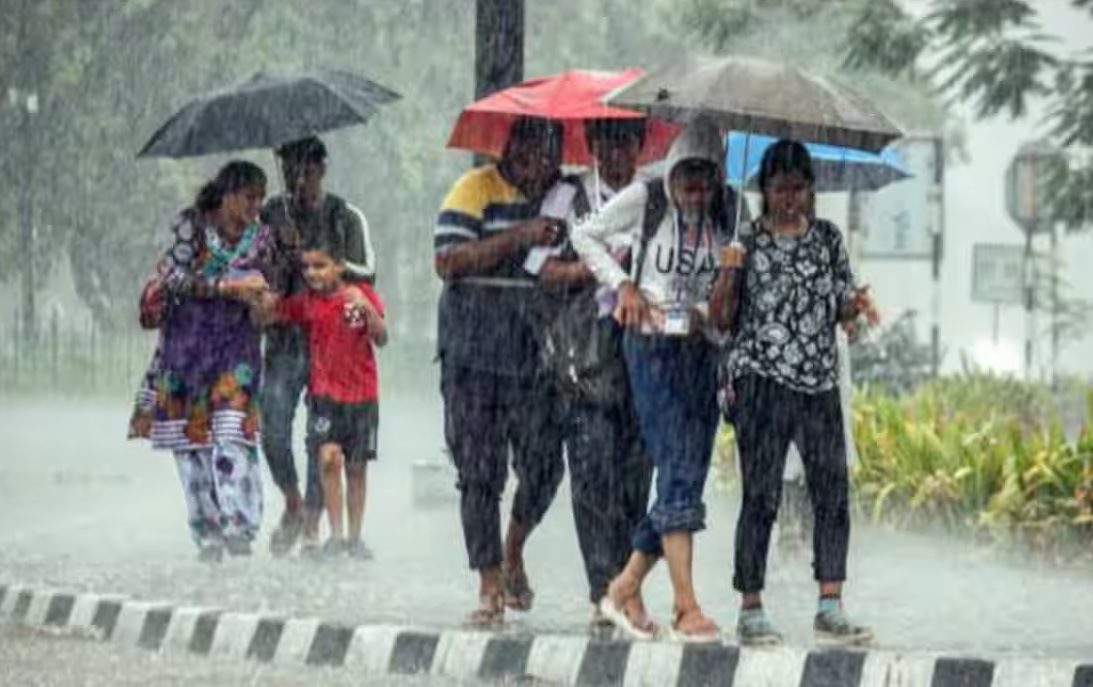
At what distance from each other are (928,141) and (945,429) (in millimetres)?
14594

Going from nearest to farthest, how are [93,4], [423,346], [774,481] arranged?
1. [774,481]
2. [93,4]
3. [423,346]

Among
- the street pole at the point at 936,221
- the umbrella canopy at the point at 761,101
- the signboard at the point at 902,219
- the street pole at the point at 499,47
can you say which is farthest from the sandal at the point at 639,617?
the signboard at the point at 902,219

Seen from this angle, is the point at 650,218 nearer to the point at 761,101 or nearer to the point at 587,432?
the point at 761,101

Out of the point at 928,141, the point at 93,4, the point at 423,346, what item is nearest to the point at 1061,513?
the point at 928,141

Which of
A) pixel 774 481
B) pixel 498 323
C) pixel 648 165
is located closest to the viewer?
pixel 774 481

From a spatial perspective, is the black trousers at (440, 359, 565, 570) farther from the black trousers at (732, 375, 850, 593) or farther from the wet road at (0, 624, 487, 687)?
the black trousers at (732, 375, 850, 593)

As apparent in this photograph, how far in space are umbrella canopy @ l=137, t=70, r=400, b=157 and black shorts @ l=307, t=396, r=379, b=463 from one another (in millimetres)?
1248

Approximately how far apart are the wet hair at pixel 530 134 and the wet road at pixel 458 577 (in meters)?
1.61

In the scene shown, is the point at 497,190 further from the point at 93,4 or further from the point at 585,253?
the point at 93,4

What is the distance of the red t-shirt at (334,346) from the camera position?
14.9 metres

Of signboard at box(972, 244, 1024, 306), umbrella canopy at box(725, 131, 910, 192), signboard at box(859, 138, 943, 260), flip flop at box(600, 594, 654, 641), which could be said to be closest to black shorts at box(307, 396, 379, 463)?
umbrella canopy at box(725, 131, 910, 192)

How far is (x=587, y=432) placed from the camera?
11758mm

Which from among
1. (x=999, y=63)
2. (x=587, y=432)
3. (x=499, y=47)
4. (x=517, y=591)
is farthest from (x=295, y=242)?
(x=999, y=63)

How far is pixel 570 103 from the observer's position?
39.0ft
